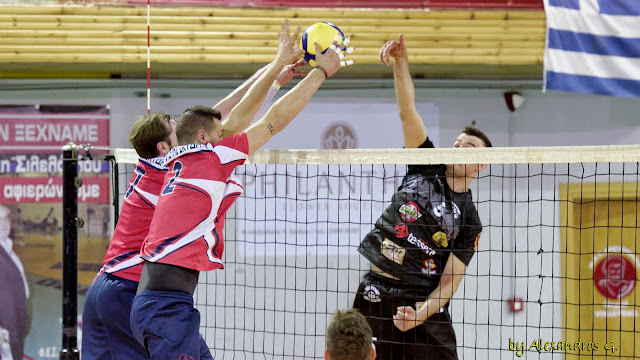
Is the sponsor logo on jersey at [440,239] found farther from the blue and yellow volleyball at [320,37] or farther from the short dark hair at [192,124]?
the short dark hair at [192,124]

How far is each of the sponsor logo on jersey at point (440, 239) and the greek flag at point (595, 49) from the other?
298 centimetres

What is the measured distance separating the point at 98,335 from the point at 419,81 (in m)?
4.85

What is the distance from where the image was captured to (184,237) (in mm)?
3516

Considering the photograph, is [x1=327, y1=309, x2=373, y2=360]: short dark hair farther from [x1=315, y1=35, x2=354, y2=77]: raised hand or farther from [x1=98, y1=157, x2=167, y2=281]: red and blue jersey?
[x1=315, y1=35, x2=354, y2=77]: raised hand

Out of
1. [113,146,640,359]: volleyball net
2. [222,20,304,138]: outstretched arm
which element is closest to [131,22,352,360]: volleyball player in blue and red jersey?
[222,20,304,138]: outstretched arm

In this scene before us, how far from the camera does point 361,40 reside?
7203 mm

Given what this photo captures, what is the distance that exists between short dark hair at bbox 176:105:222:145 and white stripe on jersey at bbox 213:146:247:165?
6.3 inches

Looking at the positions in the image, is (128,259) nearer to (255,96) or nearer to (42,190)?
(255,96)

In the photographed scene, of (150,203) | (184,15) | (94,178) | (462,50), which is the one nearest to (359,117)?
(462,50)

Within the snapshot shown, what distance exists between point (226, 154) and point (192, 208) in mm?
340

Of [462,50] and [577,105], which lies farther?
[577,105]

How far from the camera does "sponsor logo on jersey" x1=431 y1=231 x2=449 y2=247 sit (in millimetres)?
4801

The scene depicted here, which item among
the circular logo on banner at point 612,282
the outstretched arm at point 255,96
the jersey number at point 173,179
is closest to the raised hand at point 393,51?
the outstretched arm at point 255,96

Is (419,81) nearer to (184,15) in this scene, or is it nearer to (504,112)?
(504,112)
